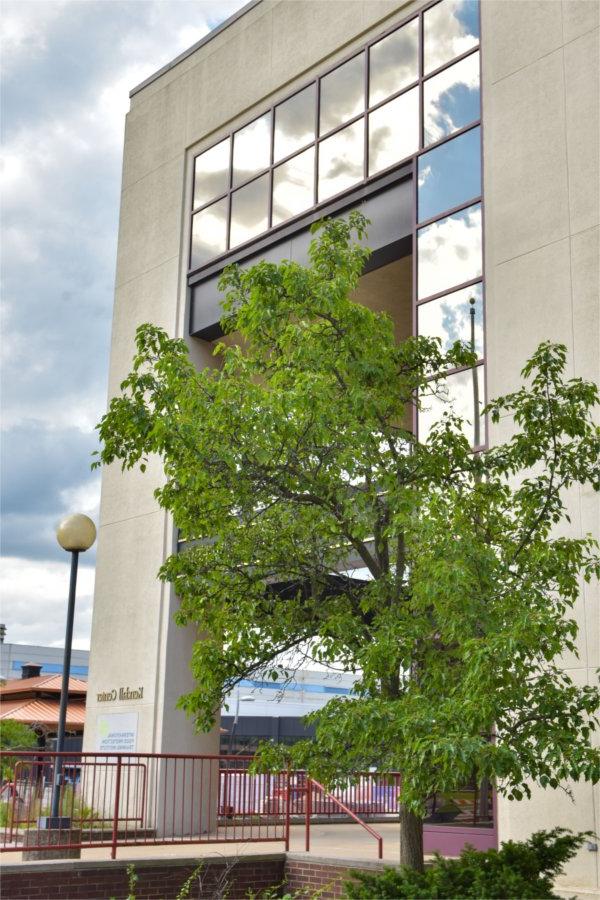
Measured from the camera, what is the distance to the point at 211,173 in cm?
2225

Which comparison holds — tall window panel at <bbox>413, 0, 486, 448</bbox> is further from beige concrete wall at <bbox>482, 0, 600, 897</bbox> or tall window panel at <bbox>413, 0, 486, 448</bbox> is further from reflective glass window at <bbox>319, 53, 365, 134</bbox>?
reflective glass window at <bbox>319, 53, 365, 134</bbox>

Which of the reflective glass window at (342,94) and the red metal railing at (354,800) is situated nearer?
the reflective glass window at (342,94)

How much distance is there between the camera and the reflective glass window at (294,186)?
19.6 m

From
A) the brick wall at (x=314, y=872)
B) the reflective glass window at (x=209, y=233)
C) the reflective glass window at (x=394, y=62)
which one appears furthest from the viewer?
the reflective glass window at (x=209, y=233)

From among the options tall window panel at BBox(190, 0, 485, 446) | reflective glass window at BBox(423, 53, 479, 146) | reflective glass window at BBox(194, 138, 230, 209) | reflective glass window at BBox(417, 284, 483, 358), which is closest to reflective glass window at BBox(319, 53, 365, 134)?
tall window panel at BBox(190, 0, 485, 446)

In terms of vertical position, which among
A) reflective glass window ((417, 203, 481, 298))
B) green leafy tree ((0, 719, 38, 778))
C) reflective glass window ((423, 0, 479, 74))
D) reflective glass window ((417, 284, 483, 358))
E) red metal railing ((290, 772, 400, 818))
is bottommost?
red metal railing ((290, 772, 400, 818))

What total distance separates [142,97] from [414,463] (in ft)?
56.7

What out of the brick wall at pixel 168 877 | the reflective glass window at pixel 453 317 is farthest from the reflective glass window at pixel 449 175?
the brick wall at pixel 168 877

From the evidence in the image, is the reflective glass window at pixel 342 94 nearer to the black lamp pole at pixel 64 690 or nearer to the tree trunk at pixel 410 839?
the black lamp pole at pixel 64 690

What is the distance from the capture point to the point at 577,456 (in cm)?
1006

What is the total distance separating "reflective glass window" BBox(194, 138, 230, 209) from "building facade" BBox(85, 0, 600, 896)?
0.16ft

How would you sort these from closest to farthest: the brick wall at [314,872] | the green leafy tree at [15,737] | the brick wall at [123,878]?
the brick wall at [123,878] → the brick wall at [314,872] → the green leafy tree at [15,737]

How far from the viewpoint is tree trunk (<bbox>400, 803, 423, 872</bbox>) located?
9.63 m

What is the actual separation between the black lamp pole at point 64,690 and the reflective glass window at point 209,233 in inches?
324
